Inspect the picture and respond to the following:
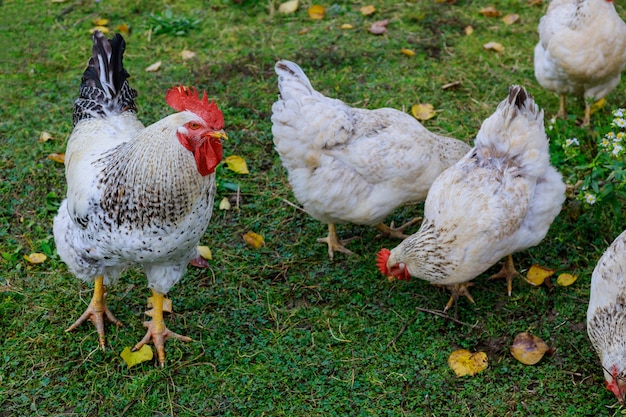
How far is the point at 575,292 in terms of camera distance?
417cm

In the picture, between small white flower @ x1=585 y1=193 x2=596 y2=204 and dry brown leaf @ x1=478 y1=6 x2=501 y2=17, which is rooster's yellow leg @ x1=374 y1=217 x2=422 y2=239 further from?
dry brown leaf @ x1=478 y1=6 x2=501 y2=17

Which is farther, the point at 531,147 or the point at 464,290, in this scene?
the point at 464,290

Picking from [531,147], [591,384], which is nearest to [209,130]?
[531,147]

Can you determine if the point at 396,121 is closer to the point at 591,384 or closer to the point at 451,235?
the point at 451,235

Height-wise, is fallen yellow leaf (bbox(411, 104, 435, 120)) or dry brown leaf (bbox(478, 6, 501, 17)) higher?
dry brown leaf (bbox(478, 6, 501, 17))

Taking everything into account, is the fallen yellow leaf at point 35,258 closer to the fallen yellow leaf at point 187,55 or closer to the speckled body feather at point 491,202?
the speckled body feather at point 491,202

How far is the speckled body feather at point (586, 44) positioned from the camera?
491cm

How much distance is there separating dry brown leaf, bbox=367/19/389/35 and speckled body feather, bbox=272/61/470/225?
252cm

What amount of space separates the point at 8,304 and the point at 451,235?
2819mm

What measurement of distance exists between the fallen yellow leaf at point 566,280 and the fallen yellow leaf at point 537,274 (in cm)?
6

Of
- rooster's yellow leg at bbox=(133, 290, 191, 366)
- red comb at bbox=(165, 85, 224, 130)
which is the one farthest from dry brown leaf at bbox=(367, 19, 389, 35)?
rooster's yellow leg at bbox=(133, 290, 191, 366)

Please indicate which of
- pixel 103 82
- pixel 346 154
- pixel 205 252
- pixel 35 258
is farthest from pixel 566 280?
pixel 35 258

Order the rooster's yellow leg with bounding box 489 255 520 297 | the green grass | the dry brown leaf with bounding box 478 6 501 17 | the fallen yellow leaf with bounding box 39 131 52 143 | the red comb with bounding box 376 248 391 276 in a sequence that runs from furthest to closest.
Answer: the dry brown leaf with bounding box 478 6 501 17, the fallen yellow leaf with bounding box 39 131 52 143, the rooster's yellow leg with bounding box 489 255 520 297, the red comb with bounding box 376 248 391 276, the green grass

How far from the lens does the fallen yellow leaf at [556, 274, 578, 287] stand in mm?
4207
